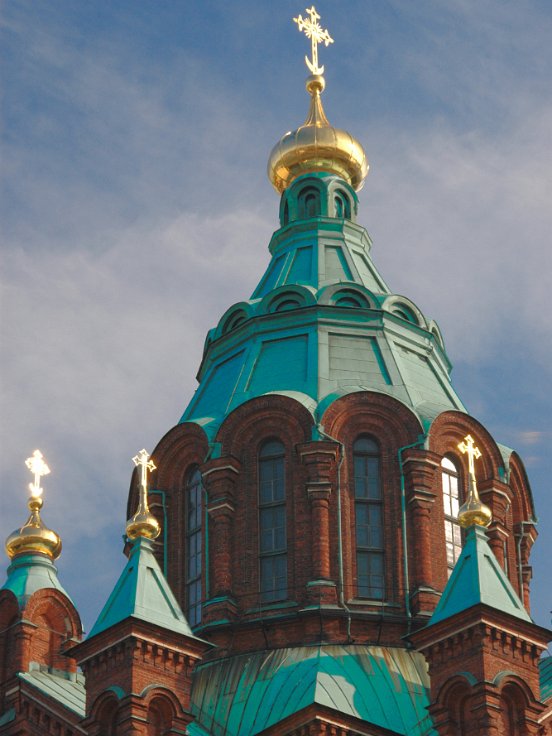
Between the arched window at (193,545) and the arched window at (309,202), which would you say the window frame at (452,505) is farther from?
the arched window at (309,202)

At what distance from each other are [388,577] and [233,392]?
514cm

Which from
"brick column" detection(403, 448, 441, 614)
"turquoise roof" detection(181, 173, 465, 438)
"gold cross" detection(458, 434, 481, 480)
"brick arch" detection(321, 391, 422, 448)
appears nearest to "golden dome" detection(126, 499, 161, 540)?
"turquoise roof" detection(181, 173, 465, 438)

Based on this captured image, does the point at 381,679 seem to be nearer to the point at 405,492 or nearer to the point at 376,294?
the point at 405,492

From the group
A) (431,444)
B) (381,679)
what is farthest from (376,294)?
(381,679)

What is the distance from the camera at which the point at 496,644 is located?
4050 cm

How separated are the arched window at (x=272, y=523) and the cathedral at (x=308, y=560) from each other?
4cm

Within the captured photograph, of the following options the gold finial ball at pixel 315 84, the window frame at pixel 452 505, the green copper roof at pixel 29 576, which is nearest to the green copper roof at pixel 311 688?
the window frame at pixel 452 505

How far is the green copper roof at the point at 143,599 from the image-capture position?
1641 inches

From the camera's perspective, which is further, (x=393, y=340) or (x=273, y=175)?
(x=273, y=175)

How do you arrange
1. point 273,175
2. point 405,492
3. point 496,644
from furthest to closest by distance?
point 273,175 → point 405,492 → point 496,644

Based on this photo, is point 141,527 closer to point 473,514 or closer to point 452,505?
point 473,514

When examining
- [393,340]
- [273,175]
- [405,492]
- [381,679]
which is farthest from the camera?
[273,175]

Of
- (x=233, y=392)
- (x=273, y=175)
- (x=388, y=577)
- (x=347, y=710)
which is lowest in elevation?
(x=347, y=710)

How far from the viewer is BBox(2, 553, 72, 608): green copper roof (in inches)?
1780
